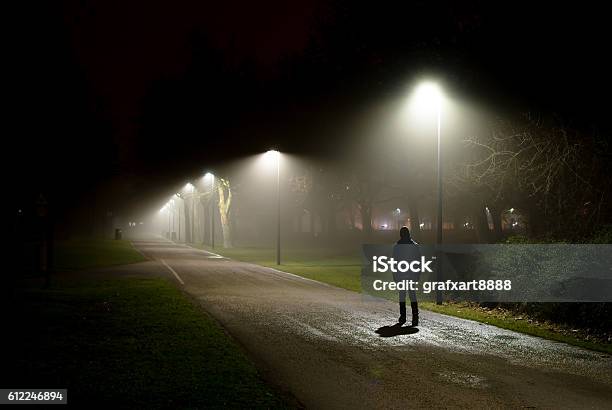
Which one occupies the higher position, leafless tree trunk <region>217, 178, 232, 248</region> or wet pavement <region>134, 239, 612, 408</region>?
leafless tree trunk <region>217, 178, 232, 248</region>

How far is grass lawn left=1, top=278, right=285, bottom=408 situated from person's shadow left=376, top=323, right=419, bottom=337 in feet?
9.70

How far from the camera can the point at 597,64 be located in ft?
59.8

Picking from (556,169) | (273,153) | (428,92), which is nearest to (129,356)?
(428,92)

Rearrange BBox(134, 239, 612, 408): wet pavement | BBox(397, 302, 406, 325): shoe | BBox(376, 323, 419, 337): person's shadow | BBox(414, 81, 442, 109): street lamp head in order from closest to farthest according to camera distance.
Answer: BBox(134, 239, 612, 408): wet pavement < BBox(376, 323, 419, 337): person's shadow < BBox(397, 302, 406, 325): shoe < BBox(414, 81, 442, 109): street lamp head

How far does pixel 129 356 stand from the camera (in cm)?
980

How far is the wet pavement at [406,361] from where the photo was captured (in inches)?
311

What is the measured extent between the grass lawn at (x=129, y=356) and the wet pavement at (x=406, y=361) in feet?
1.87

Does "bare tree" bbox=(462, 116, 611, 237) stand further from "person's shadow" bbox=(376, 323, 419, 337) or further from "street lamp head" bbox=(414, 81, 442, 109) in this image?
"person's shadow" bbox=(376, 323, 419, 337)

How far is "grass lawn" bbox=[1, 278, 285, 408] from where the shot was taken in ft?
24.7

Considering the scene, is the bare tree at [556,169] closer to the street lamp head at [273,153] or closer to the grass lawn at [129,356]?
the grass lawn at [129,356]

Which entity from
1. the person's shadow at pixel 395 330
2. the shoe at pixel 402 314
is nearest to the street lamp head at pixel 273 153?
the shoe at pixel 402 314

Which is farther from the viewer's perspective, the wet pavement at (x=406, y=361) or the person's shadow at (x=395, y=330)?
the person's shadow at (x=395, y=330)

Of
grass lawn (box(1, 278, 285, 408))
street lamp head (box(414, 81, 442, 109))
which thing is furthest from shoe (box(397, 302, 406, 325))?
street lamp head (box(414, 81, 442, 109))

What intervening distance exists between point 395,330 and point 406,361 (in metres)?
3.06
